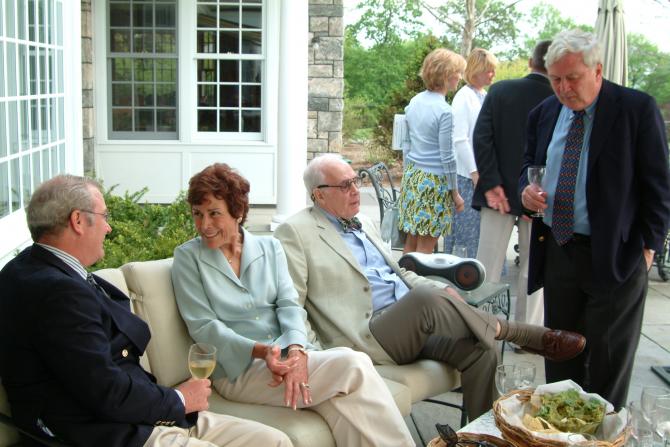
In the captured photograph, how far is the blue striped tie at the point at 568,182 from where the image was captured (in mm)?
3340

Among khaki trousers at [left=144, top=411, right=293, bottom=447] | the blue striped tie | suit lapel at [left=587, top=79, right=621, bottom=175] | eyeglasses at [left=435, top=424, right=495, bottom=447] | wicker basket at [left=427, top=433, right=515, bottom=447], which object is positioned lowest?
khaki trousers at [left=144, top=411, right=293, bottom=447]

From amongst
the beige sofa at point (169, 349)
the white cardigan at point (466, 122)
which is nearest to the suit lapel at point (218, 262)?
the beige sofa at point (169, 349)

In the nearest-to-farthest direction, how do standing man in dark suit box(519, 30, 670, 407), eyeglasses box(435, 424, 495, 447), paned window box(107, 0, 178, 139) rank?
eyeglasses box(435, 424, 495, 447) → standing man in dark suit box(519, 30, 670, 407) → paned window box(107, 0, 178, 139)

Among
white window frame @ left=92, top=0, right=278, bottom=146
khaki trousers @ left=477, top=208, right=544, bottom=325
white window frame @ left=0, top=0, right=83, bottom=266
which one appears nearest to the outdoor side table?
khaki trousers @ left=477, top=208, right=544, bottom=325

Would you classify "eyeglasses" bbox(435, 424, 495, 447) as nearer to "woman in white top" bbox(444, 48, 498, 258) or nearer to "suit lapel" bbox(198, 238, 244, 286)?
"suit lapel" bbox(198, 238, 244, 286)

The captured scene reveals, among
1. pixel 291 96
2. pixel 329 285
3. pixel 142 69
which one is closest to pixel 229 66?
pixel 142 69

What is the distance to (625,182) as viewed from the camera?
127 inches

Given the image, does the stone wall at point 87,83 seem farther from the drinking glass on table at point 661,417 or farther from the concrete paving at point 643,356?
the drinking glass on table at point 661,417

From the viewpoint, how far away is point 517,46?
24.7 m

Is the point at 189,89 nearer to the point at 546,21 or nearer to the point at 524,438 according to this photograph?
the point at 524,438

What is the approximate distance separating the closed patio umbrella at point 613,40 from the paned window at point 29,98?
12.4ft

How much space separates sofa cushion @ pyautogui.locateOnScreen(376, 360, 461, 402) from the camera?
328 cm

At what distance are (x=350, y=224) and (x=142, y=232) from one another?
5.52ft

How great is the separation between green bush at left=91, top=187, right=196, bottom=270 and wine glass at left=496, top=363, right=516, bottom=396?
84.7 inches
